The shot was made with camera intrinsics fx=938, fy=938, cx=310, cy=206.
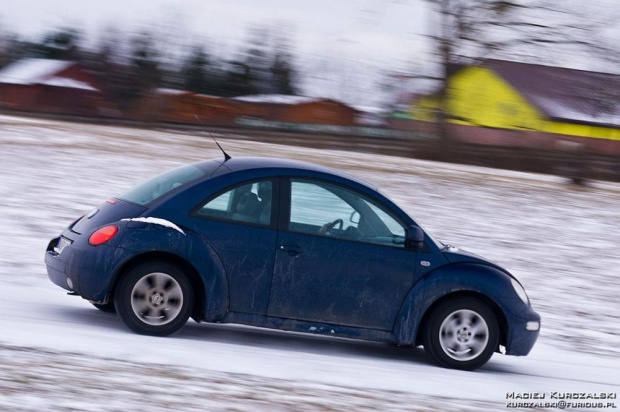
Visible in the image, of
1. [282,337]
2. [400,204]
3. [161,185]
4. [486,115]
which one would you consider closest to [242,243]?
[161,185]

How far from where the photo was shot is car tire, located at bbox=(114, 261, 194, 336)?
717 centimetres

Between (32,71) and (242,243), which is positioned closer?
(242,243)

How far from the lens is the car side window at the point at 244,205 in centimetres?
740

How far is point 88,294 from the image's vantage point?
7.21 metres

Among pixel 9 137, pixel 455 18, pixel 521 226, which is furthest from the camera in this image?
pixel 455 18

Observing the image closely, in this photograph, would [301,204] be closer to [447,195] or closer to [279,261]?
[279,261]

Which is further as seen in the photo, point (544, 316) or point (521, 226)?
point (521, 226)

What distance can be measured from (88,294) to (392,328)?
2420mm

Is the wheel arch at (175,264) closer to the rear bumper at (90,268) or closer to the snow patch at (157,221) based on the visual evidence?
the rear bumper at (90,268)

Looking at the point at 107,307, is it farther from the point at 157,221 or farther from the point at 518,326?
the point at 518,326

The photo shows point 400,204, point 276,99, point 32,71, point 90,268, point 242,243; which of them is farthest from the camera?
point 32,71

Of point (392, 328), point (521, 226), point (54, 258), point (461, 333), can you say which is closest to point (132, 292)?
point (54, 258)

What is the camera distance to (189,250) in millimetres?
7199

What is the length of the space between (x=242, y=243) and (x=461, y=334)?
1.98 metres
